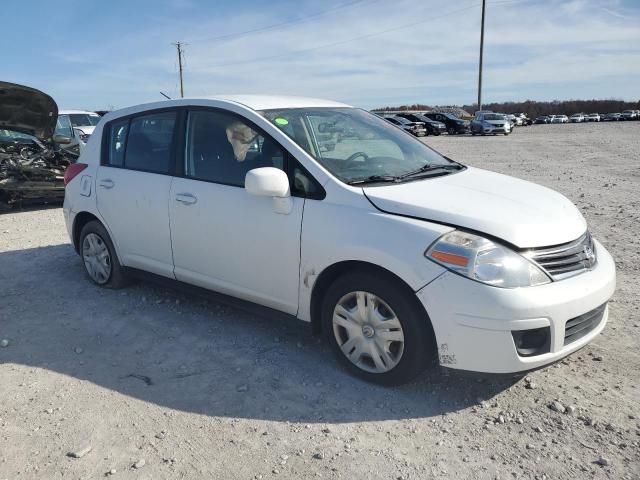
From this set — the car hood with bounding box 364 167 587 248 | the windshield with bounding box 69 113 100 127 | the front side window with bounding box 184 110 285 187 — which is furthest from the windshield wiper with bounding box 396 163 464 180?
the windshield with bounding box 69 113 100 127

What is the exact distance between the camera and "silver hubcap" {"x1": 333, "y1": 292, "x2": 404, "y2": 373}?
10.4ft

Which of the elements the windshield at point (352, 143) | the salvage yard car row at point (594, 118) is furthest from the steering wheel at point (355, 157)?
the salvage yard car row at point (594, 118)

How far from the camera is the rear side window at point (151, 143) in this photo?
439 centimetres

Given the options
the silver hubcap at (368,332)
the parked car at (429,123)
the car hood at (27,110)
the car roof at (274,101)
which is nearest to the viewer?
the silver hubcap at (368,332)

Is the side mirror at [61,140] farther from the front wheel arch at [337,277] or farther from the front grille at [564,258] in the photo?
the front grille at [564,258]

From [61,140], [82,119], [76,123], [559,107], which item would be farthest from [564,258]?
[559,107]

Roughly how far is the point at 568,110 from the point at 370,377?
271ft

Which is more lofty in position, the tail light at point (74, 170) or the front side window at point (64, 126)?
the front side window at point (64, 126)

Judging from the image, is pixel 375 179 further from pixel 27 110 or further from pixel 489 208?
pixel 27 110

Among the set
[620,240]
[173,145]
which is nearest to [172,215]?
[173,145]

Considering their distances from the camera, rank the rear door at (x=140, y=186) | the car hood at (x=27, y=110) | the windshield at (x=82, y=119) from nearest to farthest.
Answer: the rear door at (x=140, y=186), the car hood at (x=27, y=110), the windshield at (x=82, y=119)

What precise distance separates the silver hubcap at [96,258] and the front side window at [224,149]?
1487mm

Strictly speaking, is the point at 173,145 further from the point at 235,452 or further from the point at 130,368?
the point at 235,452

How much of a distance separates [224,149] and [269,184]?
0.79 m
